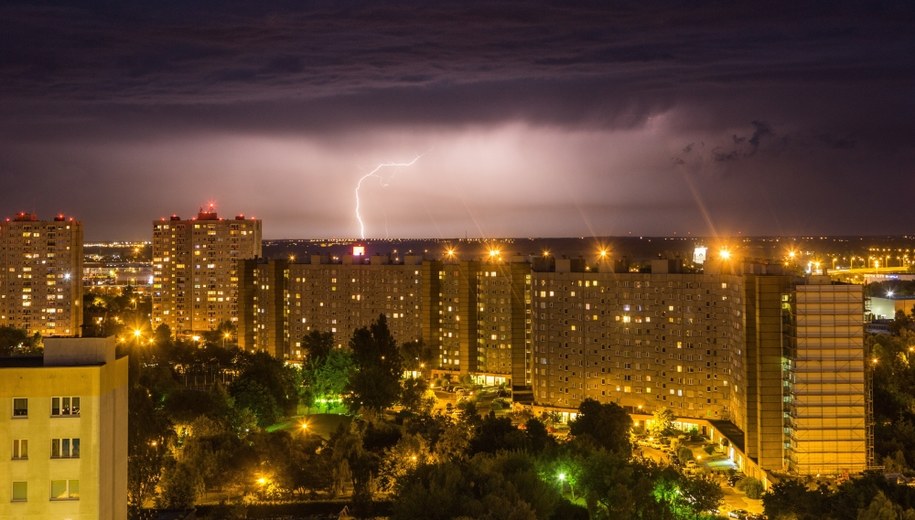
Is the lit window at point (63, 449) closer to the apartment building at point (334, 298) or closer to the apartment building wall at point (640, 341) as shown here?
the apartment building wall at point (640, 341)

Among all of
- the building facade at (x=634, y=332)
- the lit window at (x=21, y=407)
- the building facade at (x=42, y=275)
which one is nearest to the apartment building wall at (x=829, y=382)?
the building facade at (x=634, y=332)

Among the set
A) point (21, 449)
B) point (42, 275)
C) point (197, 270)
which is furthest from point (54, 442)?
point (197, 270)

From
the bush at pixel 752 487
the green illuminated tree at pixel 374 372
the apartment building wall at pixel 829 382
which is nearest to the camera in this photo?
the bush at pixel 752 487

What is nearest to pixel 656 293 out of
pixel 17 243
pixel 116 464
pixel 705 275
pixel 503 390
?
pixel 705 275

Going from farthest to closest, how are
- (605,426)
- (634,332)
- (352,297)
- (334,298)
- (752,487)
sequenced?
(334,298) < (352,297) < (634,332) < (605,426) < (752,487)

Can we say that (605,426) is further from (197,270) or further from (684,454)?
(197,270)

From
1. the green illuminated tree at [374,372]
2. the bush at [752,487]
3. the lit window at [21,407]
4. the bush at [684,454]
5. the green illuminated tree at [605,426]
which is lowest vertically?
the bush at [752,487]

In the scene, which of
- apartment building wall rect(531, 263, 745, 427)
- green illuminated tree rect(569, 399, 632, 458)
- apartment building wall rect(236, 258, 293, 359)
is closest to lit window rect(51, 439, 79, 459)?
green illuminated tree rect(569, 399, 632, 458)
